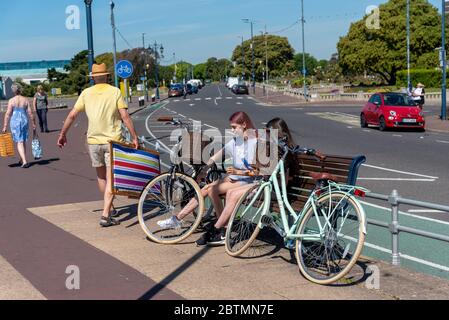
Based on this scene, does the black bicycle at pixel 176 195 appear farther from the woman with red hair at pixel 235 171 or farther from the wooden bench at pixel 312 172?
the wooden bench at pixel 312 172

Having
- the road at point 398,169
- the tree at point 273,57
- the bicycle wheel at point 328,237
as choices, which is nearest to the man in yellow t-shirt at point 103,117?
the bicycle wheel at point 328,237

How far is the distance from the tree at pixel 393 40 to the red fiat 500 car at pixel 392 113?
4114cm

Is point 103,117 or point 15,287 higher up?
point 103,117

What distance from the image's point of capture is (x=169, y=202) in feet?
23.2

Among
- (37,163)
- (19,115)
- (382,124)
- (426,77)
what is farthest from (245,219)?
(426,77)

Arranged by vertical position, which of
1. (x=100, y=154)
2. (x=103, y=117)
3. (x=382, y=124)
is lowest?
(x=382, y=124)

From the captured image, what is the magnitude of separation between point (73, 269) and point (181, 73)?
19289 cm

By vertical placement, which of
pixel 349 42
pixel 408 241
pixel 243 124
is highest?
pixel 349 42

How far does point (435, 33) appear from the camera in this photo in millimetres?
65812

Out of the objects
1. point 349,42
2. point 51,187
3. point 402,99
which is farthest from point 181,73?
point 51,187

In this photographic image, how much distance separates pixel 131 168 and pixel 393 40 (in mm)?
64919

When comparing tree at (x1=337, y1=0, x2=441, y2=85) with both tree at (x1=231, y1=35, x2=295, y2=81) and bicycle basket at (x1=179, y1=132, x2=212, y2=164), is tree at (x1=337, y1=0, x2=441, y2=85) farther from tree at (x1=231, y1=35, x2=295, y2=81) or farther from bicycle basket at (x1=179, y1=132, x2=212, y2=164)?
tree at (x1=231, y1=35, x2=295, y2=81)
